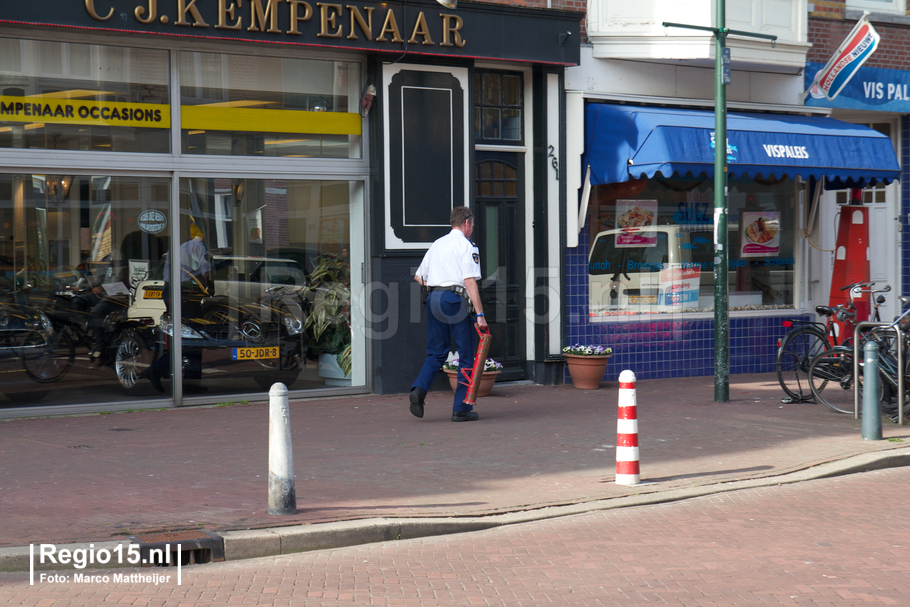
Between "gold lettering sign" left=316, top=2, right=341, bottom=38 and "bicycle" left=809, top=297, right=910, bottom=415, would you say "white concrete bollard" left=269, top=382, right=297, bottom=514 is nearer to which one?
"gold lettering sign" left=316, top=2, right=341, bottom=38

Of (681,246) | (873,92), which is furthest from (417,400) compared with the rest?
(873,92)

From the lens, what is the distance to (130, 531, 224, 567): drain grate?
502cm

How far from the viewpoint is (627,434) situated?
658 centimetres

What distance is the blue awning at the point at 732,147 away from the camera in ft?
37.4

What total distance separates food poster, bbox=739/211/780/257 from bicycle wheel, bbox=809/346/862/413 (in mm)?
3857

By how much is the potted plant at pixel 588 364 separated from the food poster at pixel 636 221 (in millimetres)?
1696

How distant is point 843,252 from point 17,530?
11308mm

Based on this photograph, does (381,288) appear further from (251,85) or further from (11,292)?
(11,292)

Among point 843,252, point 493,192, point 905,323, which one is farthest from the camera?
point 843,252

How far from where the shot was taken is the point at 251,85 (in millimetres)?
10250

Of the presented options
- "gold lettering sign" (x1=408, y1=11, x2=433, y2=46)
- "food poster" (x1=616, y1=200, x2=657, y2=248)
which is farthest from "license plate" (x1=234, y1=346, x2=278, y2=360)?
"food poster" (x1=616, y1=200, x2=657, y2=248)

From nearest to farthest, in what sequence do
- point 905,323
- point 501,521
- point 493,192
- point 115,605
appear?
point 115,605 → point 501,521 → point 905,323 → point 493,192

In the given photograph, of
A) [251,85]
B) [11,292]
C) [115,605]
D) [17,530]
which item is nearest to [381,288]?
[251,85]

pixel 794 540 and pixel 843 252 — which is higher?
pixel 843 252
